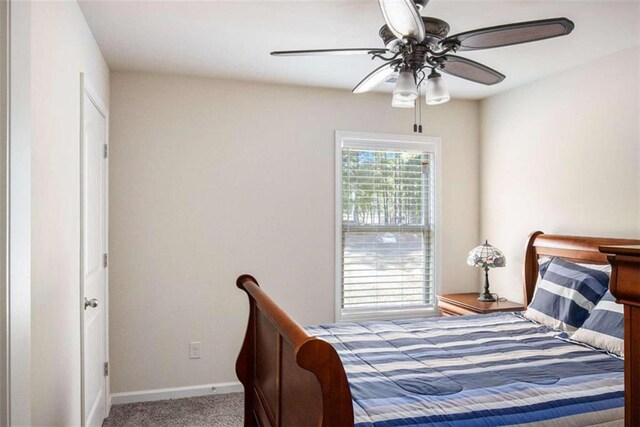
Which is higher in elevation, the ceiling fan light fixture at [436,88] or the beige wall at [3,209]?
the ceiling fan light fixture at [436,88]

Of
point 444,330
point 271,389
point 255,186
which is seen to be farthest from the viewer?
point 255,186

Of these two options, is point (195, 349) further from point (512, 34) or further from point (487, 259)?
point (512, 34)

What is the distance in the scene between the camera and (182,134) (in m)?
3.50

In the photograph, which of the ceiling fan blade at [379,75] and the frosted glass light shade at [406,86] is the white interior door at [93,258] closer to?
the ceiling fan blade at [379,75]

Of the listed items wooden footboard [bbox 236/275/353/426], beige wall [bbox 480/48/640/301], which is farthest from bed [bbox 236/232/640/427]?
beige wall [bbox 480/48/640/301]

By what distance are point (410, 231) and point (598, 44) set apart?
2.02 meters

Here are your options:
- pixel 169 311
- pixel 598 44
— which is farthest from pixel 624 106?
pixel 169 311

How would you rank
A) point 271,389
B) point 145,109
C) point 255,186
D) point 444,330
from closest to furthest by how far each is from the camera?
point 271,389 < point 444,330 < point 145,109 < point 255,186

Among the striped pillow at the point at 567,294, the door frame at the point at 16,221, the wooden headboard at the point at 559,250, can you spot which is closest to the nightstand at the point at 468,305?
the wooden headboard at the point at 559,250

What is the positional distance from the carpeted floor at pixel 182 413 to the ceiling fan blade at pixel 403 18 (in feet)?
8.69

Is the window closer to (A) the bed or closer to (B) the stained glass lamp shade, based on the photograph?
(B) the stained glass lamp shade

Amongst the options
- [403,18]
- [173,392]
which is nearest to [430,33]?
[403,18]

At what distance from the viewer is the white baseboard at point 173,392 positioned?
3.35 m

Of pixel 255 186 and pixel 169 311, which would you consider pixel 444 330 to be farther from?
pixel 169 311
